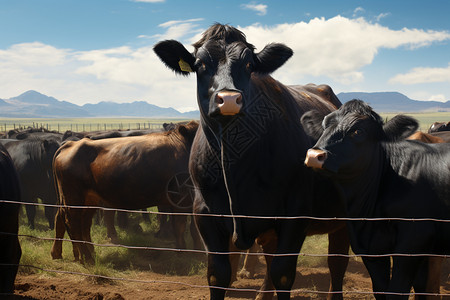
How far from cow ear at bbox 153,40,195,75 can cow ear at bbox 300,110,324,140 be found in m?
1.19

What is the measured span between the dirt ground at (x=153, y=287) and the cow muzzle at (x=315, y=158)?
211 cm

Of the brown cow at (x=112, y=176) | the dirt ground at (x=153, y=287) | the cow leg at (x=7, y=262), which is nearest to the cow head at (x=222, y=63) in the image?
the cow leg at (x=7, y=262)

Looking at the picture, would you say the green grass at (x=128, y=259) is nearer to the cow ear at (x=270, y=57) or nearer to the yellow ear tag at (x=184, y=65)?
the yellow ear tag at (x=184, y=65)

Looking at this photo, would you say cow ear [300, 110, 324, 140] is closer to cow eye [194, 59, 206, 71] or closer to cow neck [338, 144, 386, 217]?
cow neck [338, 144, 386, 217]

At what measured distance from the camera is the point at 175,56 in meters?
3.99

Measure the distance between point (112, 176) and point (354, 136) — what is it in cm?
472

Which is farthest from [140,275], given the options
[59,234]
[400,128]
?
[400,128]

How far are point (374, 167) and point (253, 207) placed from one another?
1132 mm

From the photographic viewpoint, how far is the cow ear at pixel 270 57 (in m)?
3.93

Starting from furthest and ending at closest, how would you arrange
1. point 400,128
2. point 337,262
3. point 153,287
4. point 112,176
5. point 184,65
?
point 112,176 → point 153,287 → point 337,262 → point 184,65 → point 400,128

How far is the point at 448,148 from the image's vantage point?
375cm

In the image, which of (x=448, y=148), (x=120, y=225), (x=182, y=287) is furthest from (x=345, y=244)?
(x=120, y=225)

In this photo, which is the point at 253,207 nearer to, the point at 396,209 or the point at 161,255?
the point at 396,209

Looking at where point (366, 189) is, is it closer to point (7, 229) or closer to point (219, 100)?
point (219, 100)
